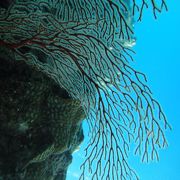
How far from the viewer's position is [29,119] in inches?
139

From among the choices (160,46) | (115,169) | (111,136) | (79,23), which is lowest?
(115,169)

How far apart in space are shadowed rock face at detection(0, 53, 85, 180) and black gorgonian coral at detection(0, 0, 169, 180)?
183 millimetres

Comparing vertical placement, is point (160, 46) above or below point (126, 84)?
above

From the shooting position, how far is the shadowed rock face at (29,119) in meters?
3.36

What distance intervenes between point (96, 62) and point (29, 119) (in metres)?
1.25

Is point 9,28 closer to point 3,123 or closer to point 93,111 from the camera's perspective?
point 3,123

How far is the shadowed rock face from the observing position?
11.0 feet

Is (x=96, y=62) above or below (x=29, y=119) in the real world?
above

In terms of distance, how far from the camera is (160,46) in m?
43.4

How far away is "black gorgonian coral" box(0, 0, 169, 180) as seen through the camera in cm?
319

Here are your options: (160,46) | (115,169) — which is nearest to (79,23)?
(115,169)

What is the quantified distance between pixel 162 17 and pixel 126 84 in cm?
3913

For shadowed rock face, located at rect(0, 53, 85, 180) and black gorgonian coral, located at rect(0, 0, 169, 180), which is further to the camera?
shadowed rock face, located at rect(0, 53, 85, 180)

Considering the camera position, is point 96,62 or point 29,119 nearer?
point 29,119
